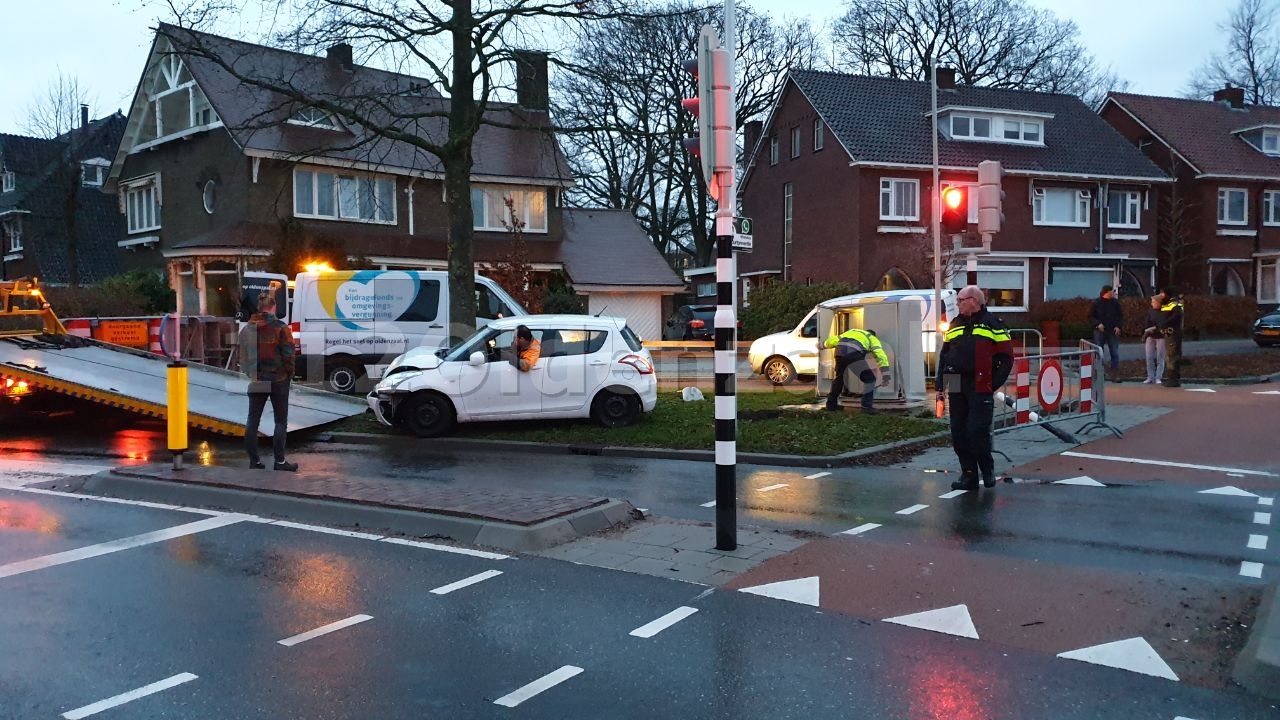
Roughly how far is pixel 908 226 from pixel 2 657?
110ft

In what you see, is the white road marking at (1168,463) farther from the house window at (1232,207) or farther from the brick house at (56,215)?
the brick house at (56,215)

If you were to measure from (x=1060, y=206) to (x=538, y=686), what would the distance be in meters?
37.8

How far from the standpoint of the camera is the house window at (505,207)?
110ft

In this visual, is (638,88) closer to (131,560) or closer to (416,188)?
(131,560)

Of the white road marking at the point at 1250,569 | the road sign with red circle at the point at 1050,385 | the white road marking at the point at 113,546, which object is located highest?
the road sign with red circle at the point at 1050,385

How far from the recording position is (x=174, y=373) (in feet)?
29.7

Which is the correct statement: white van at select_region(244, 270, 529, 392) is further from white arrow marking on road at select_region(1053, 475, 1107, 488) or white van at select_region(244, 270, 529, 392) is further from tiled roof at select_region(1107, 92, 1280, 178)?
tiled roof at select_region(1107, 92, 1280, 178)

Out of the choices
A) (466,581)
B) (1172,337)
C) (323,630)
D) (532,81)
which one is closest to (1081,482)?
(466,581)

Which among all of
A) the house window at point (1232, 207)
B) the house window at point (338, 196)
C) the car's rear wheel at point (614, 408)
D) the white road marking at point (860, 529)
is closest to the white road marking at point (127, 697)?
the white road marking at point (860, 529)

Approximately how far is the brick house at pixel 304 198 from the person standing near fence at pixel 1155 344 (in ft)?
50.1

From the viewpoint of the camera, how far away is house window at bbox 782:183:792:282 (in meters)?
40.0

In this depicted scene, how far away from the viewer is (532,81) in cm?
1608

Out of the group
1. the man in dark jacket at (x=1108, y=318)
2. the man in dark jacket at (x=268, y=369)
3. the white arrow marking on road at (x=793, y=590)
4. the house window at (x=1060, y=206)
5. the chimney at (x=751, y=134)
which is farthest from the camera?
the chimney at (x=751, y=134)

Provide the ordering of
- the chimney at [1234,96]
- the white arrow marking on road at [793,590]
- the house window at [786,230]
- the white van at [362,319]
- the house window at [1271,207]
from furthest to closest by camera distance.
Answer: the chimney at [1234,96] → the house window at [1271,207] → the house window at [786,230] → the white van at [362,319] → the white arrow marking on road at [793,590]
